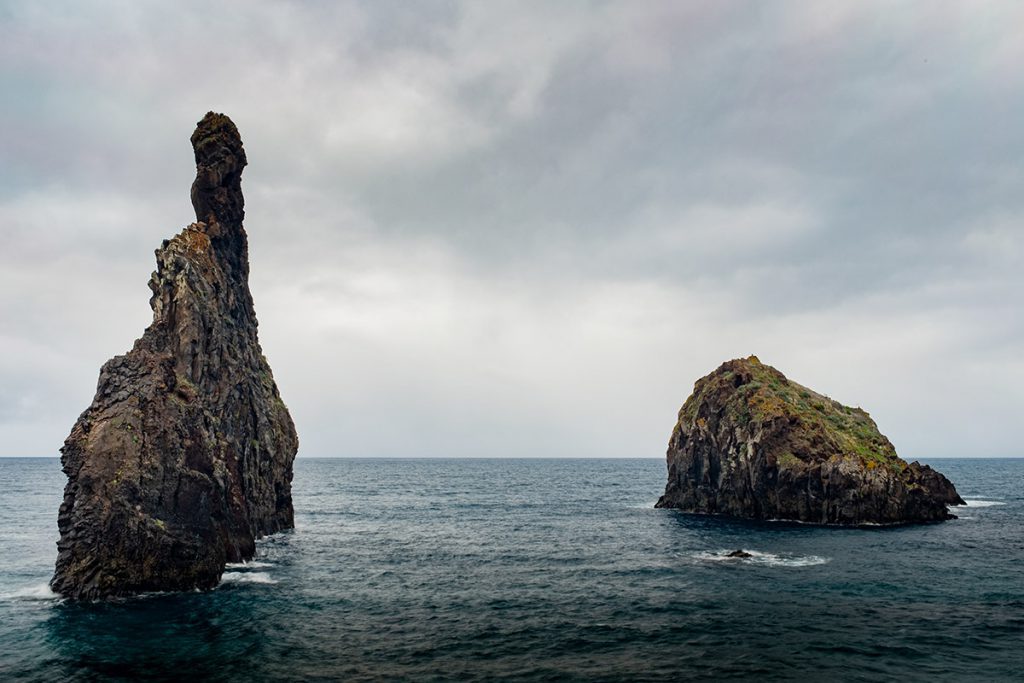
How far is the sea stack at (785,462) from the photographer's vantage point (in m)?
85.9

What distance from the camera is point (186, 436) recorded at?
5241 cm

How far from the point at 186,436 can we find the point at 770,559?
56.1 meters

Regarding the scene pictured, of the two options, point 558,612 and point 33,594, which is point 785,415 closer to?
point 558,612

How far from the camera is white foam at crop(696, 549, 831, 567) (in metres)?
58.8

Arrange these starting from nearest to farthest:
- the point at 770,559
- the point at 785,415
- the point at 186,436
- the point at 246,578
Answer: the point at 246,578
the point at 186,436
the point at 770,559
the point at 785,415

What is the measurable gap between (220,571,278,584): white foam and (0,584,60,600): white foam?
11.7m

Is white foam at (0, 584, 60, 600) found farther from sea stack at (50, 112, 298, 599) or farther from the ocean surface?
sea stack at (50, 112, 298, 599)

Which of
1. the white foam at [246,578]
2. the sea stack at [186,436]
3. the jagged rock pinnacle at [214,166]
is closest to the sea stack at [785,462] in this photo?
the sea stack at [186,436]

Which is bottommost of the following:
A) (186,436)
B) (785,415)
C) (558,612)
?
(558,612)

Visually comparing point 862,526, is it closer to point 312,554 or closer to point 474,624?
point 474,624

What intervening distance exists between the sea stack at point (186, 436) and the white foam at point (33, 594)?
4.13ft

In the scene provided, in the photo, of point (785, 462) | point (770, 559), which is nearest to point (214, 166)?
point (770, 559)

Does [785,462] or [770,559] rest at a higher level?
[785,462]

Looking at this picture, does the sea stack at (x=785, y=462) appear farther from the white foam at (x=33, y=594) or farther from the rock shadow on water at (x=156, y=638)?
the white foam at (x=33, y=594)
